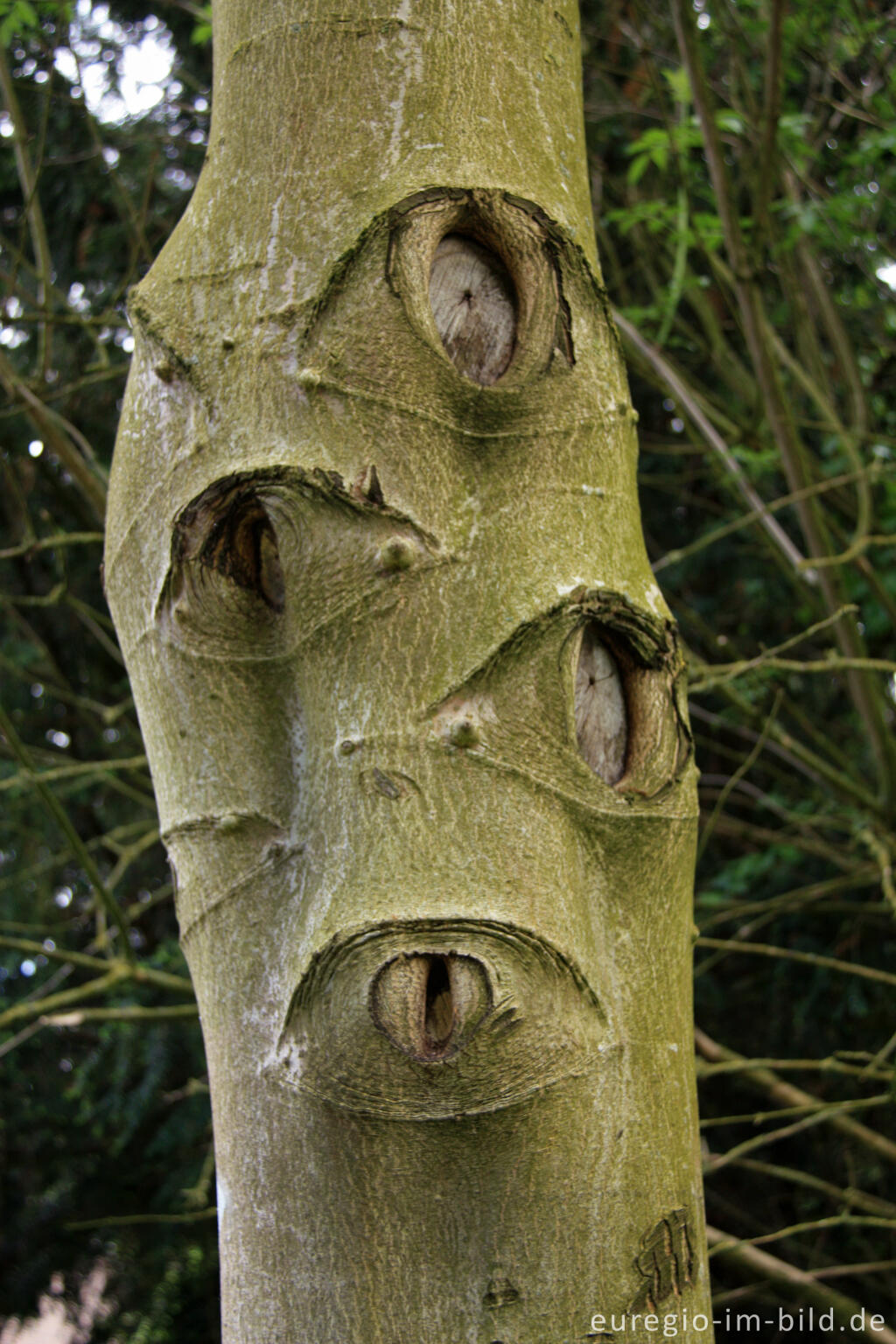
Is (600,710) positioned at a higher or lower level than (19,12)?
lower

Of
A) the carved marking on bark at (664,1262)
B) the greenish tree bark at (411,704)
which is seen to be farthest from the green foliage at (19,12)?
the carved marking on bark at (664,1262)

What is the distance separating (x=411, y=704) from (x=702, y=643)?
132 inches

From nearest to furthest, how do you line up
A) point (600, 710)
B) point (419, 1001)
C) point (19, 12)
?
point (419, 1001) → point (600, 710) → point (19, 12)

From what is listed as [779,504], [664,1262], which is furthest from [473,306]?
[779,504]

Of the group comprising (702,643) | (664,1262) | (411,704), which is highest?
(702,643)

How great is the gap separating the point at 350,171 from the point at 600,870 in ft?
1.95

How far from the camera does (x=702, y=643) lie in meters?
3.94

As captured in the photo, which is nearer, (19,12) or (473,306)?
(473,306)

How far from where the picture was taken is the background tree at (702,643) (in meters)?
2.73

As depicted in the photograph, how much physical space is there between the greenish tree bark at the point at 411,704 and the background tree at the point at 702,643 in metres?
1.59

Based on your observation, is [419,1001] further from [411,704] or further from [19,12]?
[19,12]

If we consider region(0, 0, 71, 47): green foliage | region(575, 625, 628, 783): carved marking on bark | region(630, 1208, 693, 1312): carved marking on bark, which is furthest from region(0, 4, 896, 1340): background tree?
region(630, 1208, 693, 1312): carved marking on bark

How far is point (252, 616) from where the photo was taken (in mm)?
827

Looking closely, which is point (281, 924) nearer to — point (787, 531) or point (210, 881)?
point (210, 881)
